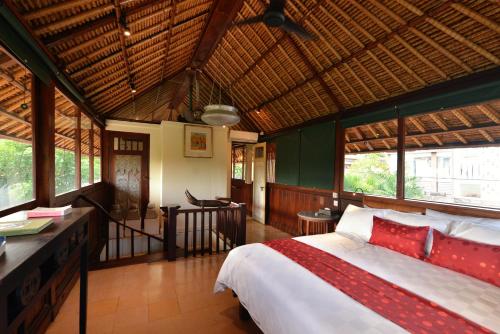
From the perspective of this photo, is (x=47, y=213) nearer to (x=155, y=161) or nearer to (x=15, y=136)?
(x=15, y=136)

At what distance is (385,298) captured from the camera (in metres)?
1.33

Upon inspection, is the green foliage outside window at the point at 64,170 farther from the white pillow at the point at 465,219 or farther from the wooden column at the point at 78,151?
the white pillow at the point at 465,219

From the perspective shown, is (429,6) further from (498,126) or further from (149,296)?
(149,296)

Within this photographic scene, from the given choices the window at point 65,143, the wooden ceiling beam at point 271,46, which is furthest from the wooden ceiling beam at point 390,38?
the window at point 65,143

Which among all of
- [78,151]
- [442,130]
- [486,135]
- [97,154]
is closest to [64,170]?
[78,151]

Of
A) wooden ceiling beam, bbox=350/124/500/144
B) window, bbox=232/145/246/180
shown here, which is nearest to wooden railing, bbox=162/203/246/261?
wooden ceiling beam, bbox=350/124/500/144

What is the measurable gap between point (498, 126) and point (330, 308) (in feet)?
8.40

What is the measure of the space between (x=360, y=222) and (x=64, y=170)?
12.1 feet

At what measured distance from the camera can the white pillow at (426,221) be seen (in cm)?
205

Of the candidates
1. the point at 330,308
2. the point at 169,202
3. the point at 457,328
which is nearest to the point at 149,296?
the point at 330,308

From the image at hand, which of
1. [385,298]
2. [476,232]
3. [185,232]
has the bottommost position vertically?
[185,232]

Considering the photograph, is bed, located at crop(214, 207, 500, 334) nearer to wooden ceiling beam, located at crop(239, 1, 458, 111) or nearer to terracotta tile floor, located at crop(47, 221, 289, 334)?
terracotta tile floor, located at crop(47, 221, 289, 334)

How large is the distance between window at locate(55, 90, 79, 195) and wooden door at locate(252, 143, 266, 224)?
4116 mm

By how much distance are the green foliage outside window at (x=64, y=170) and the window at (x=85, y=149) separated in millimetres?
440
